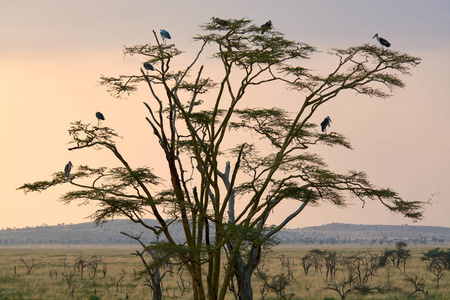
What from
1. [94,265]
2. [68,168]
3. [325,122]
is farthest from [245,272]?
[94,265]

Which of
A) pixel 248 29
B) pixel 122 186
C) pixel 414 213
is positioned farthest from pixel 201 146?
pixel 414 213

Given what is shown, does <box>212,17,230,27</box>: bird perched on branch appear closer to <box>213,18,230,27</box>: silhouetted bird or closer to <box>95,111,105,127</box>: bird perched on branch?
<box>213,18,230,27</box>: silhouetted bird

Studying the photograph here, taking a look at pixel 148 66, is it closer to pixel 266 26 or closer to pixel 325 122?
pixel 266 26

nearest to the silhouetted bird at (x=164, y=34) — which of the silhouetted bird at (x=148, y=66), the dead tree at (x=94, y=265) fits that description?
the silhouetted bird at (x=148, y=66)

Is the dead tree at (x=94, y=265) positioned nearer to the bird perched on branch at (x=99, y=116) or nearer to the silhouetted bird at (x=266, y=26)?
the bird perched on branch at (x=99, y=116)

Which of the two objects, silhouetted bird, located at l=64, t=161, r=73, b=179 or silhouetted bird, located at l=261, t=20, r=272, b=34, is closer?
silhouetted bird, located at l=261, t=20, r=272, b=34

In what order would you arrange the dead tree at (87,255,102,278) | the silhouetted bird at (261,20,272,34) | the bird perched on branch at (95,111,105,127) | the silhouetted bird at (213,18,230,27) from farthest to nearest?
the dead tree at (87,255,102,278), the bird perched on branch at (95,111,105,127), the silhouetted bird at (261,20,272,34), the silhouetted bird at (213,18,230,27)

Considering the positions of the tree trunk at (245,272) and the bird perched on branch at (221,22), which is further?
the tree trunk at (245,272)

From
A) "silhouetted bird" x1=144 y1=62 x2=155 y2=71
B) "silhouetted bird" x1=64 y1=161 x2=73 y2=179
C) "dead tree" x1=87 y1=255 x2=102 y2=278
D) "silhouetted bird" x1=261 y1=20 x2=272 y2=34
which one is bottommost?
"dead tree" x1=87 y1=255 x2=102 y2=278

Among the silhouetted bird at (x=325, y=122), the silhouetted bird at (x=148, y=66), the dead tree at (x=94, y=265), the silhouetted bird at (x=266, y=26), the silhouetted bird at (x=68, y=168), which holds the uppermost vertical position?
the silhouetted bird at (x=266, y=26)

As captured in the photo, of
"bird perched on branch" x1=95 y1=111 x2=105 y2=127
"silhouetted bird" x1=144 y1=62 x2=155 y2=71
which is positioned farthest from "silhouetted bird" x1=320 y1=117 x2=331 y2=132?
"bird perched on branch" x1=95 y1=111 x2=105 y2=127

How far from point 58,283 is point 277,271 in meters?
19.0

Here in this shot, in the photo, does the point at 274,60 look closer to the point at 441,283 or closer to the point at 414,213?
the point at 414,213

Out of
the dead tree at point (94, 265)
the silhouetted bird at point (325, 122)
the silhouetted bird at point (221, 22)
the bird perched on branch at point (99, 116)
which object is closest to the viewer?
the silhouetted bird at point (221, 22)
